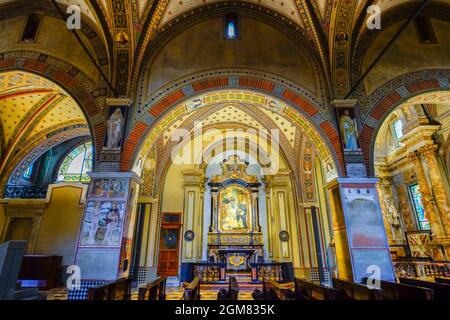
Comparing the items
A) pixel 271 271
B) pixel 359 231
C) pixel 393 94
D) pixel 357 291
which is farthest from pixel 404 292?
pixel 393 94

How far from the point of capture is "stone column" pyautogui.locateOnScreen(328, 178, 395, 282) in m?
6.40

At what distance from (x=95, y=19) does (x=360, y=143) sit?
9.28 m

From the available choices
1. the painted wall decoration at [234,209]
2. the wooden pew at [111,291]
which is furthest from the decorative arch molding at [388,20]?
the wooden pew at [111,291]

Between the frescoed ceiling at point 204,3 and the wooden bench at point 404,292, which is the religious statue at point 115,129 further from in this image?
the wooden bench at point 404,292

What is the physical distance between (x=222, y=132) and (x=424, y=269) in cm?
1036

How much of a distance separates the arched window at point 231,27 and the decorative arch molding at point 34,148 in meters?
7.77

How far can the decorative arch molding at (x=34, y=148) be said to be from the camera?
10.9 m

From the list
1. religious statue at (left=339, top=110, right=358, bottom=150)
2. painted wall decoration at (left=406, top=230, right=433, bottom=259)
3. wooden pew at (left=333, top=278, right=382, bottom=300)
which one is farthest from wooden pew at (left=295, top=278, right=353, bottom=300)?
painted wall decoration at (left=406, top=230, right=433, bottom=259)

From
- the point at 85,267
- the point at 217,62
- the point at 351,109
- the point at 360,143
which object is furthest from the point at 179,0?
the point at 85,267

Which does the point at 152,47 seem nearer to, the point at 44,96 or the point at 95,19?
the point at 95,19

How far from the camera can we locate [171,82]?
820 centimetres

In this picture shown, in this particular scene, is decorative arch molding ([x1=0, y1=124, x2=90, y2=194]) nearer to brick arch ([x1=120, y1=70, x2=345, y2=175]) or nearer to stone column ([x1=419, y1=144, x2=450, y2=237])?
brick arch ([x1=120, y1=70, x2=345, y2=175])

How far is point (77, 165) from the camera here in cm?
1405

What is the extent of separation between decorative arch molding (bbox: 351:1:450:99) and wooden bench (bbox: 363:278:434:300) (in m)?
6.21
